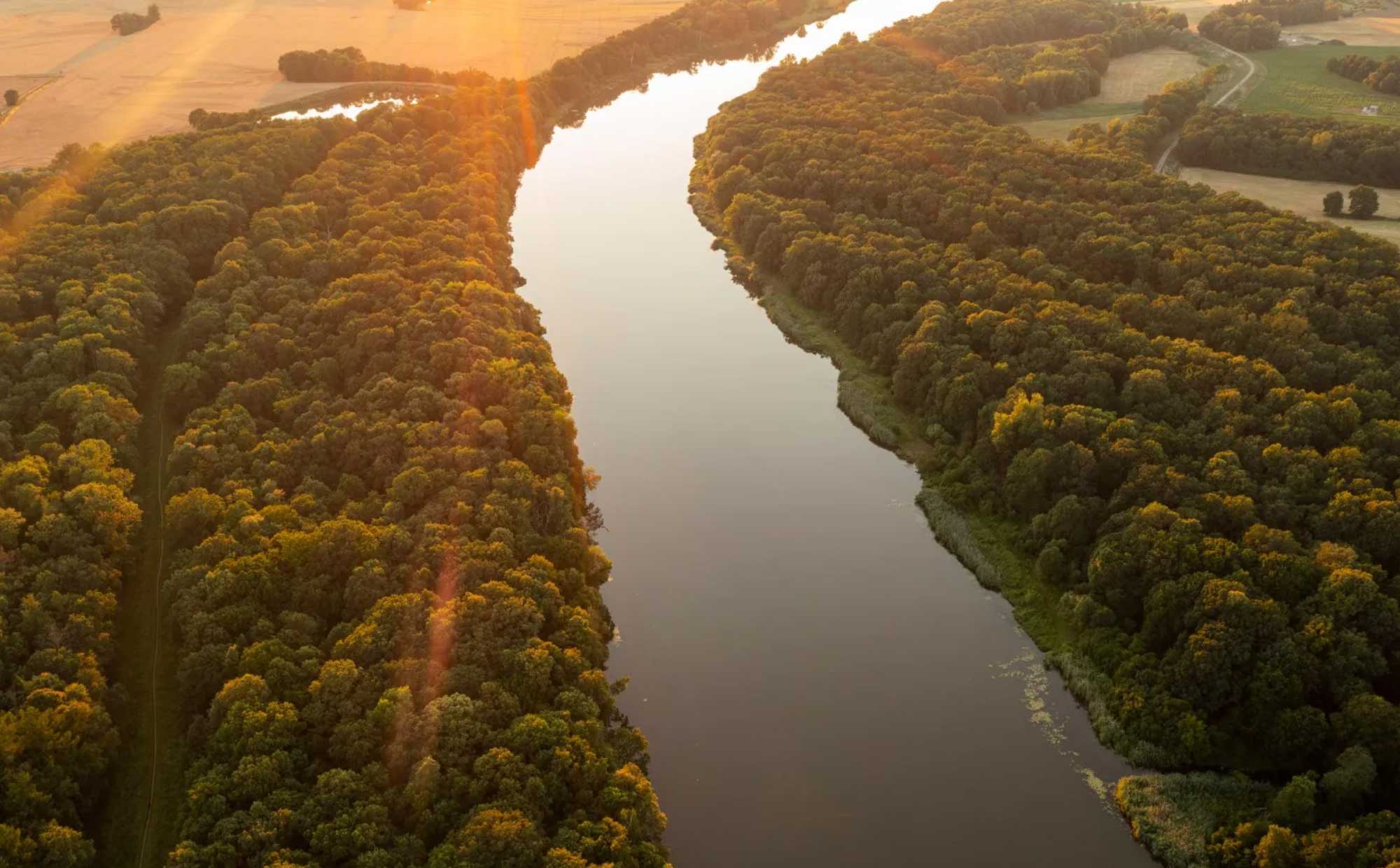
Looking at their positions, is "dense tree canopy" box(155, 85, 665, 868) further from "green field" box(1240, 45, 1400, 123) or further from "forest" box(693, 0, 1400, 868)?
"green field" box(1240, 45, 1400, 123)

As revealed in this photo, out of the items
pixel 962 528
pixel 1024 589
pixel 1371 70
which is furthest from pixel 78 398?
pixel 1371 70

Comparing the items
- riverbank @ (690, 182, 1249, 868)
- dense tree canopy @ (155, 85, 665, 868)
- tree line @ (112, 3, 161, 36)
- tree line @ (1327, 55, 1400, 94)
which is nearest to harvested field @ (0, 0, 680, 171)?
tree line @ (112, 3, 161, 36)

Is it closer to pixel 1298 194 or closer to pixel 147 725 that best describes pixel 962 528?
pixel 147 725

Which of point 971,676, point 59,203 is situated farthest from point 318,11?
point 971,676

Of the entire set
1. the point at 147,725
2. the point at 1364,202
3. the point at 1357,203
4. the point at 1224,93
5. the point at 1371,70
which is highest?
the point at 1371,70

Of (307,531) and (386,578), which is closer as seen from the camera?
(386,578)

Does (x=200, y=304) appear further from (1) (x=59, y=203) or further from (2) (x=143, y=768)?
(2) (x=143, y=768)

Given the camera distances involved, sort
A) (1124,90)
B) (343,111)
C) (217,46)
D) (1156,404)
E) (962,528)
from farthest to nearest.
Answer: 1. (217,46)
2. (1124,90)
3. (343,111)
4. (1156,404)
5. (962,528)

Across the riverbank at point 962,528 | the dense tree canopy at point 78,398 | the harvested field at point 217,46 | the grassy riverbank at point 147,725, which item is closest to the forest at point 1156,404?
the riverbank at point 962,528
